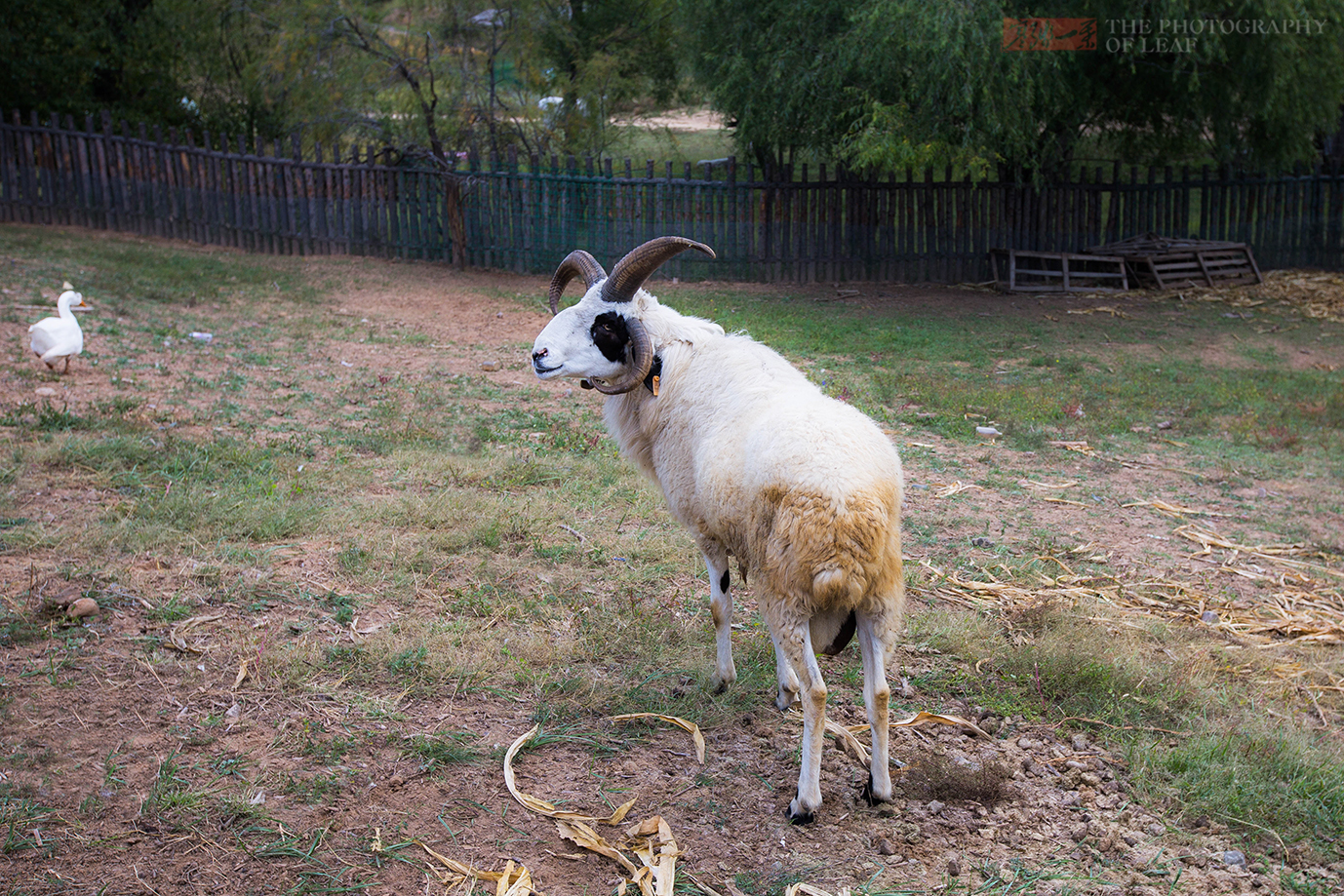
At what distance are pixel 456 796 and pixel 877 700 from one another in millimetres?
1732

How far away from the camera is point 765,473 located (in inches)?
165

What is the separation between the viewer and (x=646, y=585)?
6.05 meters

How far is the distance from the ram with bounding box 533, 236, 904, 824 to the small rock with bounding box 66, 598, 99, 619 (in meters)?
2.58

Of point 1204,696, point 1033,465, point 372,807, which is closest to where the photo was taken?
point 372,807

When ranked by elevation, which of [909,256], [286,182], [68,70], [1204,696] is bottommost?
[1204,696]

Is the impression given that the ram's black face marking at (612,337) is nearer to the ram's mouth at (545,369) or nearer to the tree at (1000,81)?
the ram's mouth at (545,369)

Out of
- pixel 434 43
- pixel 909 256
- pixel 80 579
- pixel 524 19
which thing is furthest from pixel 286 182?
pixel 80 579

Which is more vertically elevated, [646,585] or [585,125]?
[585,125]

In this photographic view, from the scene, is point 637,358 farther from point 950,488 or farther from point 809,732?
point 950,488

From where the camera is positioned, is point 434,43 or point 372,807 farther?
point 434,43

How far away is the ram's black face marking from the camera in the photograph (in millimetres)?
5246

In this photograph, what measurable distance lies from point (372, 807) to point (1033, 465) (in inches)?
249

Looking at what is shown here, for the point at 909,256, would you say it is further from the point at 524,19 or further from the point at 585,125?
the point at 524,19

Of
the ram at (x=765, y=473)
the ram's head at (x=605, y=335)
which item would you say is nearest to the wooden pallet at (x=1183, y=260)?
the ram at (x=765, y=473)
